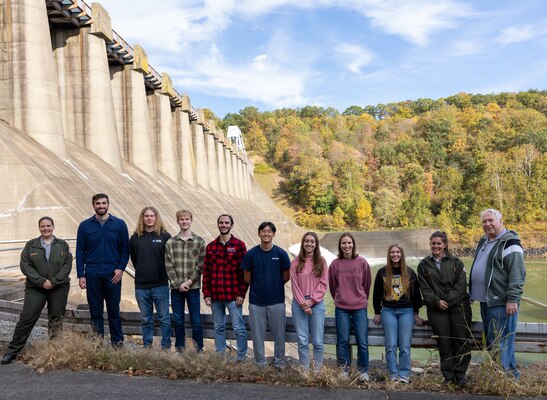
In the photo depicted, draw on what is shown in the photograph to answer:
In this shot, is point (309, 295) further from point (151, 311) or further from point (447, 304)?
point (151, 311)

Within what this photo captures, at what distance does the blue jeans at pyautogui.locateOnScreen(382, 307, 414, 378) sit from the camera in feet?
16.0

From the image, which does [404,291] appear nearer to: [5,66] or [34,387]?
[34,387]

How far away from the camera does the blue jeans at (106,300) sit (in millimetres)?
A: 5656

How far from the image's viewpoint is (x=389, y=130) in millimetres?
111062

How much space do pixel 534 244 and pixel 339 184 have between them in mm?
30124

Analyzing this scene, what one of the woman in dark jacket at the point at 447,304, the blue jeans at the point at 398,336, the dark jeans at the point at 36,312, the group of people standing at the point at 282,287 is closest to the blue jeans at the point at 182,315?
the group of people standing at the point at 282,287

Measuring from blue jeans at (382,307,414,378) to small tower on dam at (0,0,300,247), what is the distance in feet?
28.0

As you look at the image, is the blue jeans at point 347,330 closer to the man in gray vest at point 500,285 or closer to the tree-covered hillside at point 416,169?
the man in gray vest at point 500,285

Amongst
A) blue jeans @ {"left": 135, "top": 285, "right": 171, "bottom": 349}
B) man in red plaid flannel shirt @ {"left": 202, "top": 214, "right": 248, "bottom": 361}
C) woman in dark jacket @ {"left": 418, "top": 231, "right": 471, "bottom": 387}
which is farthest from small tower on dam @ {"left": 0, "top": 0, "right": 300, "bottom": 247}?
woman in dark jacket @ {"left": 418, "top": 231, "right": 471, "bottom": 387}

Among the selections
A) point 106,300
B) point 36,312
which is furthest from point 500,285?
point 36,312

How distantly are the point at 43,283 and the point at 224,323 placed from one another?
2.08m

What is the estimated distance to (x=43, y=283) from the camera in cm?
543

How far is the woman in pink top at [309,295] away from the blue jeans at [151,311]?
158cm

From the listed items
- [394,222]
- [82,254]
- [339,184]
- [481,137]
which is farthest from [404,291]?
[481,137]
